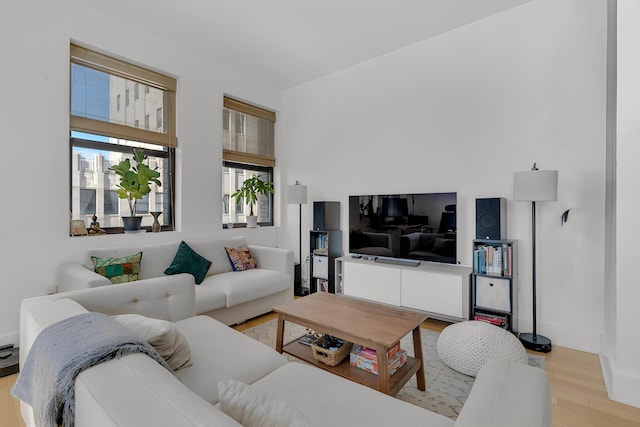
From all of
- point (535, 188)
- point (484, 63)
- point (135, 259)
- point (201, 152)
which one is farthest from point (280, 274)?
point (484, 63)

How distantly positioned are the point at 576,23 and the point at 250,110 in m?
3.66

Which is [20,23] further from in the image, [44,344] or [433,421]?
[433,421]

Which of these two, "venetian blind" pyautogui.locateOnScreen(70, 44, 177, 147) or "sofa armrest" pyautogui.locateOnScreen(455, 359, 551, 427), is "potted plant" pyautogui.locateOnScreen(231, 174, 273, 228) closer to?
"venetian blind" pyautogui.locateOnScreen(70, 44, 177, 147)

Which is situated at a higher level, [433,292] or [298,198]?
[298,198]

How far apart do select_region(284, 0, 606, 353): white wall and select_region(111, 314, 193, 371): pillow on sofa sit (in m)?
2.79

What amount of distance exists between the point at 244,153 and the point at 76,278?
2580 millimetres

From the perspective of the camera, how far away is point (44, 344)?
104cm

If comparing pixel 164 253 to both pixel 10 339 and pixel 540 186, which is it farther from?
pixel 540 186

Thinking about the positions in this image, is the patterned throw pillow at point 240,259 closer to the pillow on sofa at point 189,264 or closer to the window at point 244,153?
the pillow on sofa at point 189,264

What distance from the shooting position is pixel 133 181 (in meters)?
3.04

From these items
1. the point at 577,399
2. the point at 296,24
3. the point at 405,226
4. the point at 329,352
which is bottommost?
the point at 577,399

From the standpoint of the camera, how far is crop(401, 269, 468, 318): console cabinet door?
2875 millimetres

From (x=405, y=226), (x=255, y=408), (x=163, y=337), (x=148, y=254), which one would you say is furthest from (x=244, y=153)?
(x=255, y=408)

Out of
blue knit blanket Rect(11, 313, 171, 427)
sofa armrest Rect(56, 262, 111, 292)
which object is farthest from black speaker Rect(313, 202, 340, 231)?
blue knit blanket Rect(11, 313, 171, 427)
